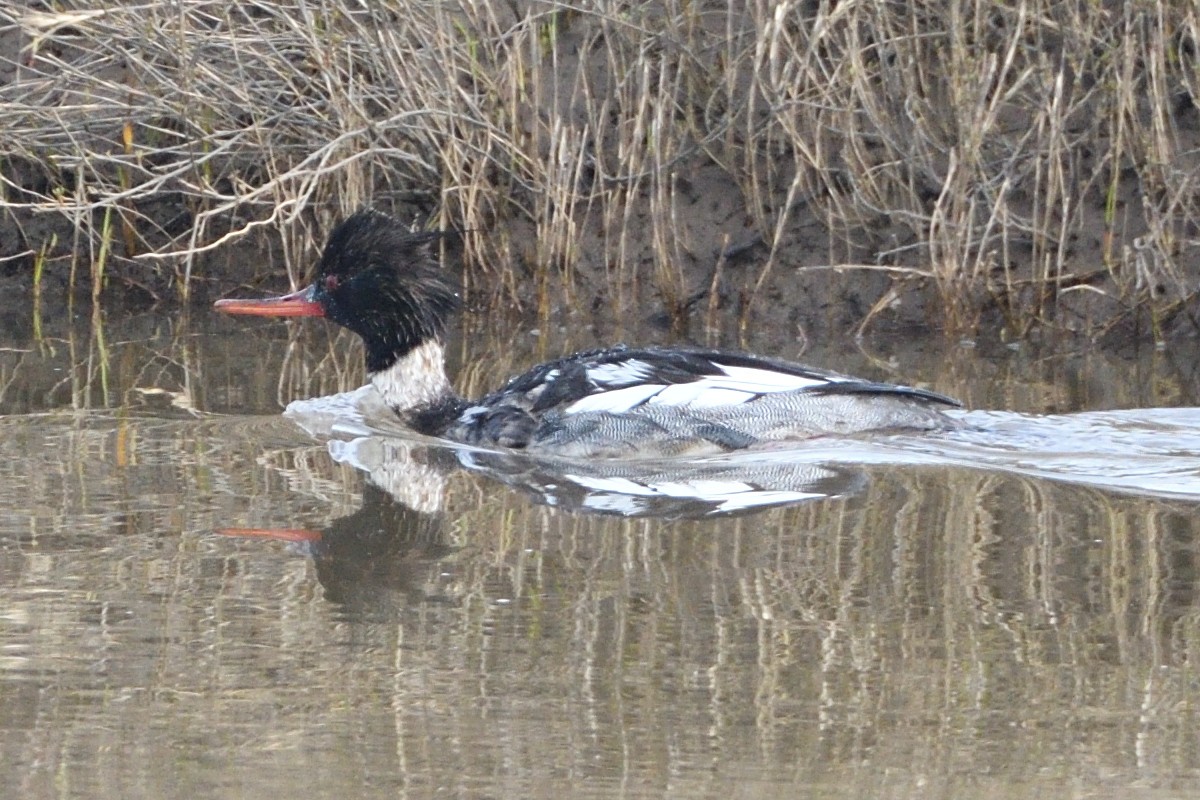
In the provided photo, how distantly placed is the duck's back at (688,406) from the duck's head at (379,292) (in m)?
0.69

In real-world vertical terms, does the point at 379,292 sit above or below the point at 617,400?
above

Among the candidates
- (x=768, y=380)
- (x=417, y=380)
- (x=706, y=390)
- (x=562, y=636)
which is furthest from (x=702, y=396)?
(x=562, y=636)

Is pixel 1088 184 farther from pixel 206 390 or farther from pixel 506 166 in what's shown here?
pixel 206 390

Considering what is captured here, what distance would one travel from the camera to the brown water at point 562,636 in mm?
3422

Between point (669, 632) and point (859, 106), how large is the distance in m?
6.02

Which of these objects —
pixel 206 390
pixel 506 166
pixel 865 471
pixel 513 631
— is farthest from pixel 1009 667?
pixel 506 166

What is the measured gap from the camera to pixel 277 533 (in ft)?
17.6

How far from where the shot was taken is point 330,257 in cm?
748

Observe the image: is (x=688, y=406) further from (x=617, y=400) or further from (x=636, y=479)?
(x=636, y=479)

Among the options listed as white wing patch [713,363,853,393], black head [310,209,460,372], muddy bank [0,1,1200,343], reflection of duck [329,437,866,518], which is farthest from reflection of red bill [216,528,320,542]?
muddy bank [0,1,1200,343]

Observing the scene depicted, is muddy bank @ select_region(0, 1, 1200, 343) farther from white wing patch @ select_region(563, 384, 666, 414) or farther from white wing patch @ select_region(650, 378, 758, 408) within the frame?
white wing patch @ select_region(563, 384, 666, 414)

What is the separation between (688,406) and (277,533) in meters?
2.03

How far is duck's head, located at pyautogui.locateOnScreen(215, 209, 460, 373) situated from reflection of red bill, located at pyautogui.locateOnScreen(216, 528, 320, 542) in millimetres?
2149

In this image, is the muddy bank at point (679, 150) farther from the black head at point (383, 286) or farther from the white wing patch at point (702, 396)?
the white wing patch at point (702, 396)
